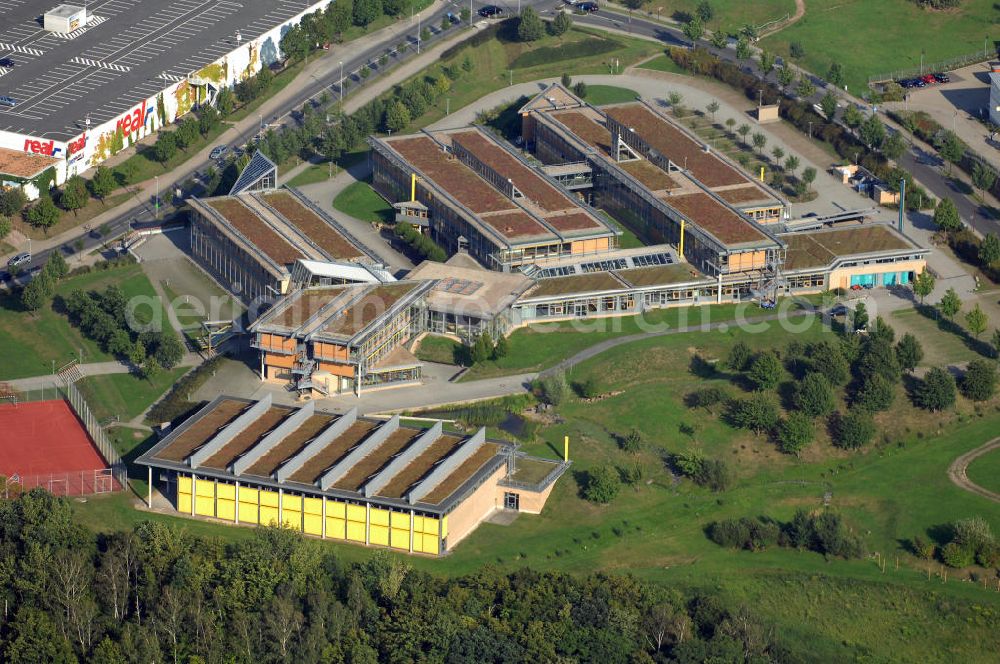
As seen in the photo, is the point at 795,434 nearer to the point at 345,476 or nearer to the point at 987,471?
the point at 987,471

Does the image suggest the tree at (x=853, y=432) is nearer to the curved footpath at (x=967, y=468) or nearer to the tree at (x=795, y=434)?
the tree at (x=795, y=434)

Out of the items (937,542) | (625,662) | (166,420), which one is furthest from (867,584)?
(166,420)

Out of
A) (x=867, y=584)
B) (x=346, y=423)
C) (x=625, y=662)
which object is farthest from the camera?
(x=346, y=423)

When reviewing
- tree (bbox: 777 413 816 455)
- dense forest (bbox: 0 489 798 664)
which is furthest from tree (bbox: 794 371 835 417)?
dense forest (bbox: 0 489 798 664)

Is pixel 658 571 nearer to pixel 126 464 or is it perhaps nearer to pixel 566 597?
pixel 566 597

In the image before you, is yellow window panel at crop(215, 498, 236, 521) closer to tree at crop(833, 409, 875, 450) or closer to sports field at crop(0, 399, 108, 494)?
sports field at crop(0, 399, 108, 494)

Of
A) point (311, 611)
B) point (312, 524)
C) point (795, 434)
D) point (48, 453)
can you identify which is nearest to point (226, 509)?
point (312, 524)

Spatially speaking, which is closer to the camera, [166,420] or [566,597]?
[566,597]
